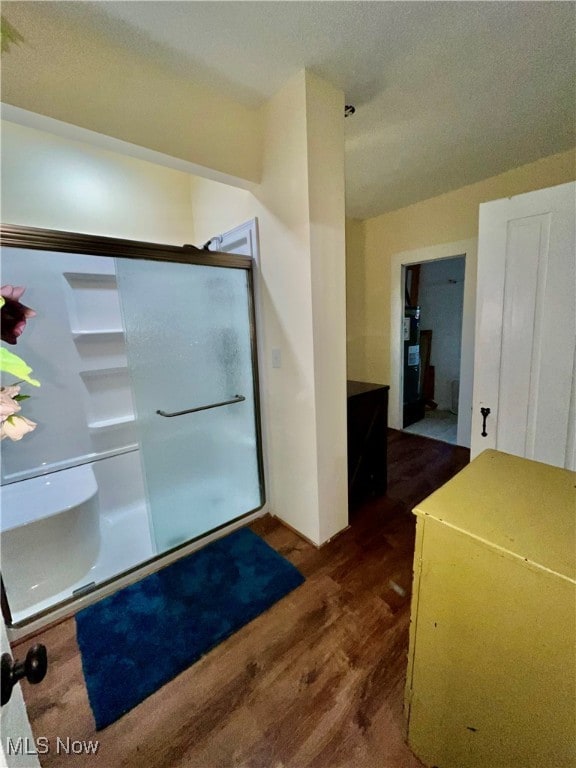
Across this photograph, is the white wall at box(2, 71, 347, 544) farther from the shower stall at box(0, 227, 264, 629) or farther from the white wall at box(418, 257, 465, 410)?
the white wall at box(418, 257, 465, 410)

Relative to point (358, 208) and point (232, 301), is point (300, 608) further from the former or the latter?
point (358, 208)

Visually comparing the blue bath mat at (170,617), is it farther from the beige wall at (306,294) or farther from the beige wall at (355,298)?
the beige wall at (355,298)

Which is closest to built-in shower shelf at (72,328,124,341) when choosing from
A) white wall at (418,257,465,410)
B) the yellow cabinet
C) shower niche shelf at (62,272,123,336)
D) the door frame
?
shower niche shelf at (62,272,123,336)

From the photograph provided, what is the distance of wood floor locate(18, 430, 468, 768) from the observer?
0.99 metres

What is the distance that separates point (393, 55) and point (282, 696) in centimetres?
271

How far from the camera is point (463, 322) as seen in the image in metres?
2.98

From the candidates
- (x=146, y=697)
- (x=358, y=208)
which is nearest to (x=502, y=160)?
(x=358, y=208)

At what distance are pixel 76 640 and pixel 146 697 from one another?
0.47m

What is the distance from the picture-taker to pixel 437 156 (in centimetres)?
224

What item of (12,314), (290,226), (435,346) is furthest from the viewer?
(435,346)

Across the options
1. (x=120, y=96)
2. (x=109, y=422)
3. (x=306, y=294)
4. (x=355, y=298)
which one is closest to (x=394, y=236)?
(x=355, y=298)

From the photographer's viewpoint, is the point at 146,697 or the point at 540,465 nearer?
the point at 540,465

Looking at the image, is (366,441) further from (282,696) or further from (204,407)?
(282,696)

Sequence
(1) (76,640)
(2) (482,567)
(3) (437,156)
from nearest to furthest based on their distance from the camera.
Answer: (2) (482,567) < (1) (76,640) < (3) (437,156)
